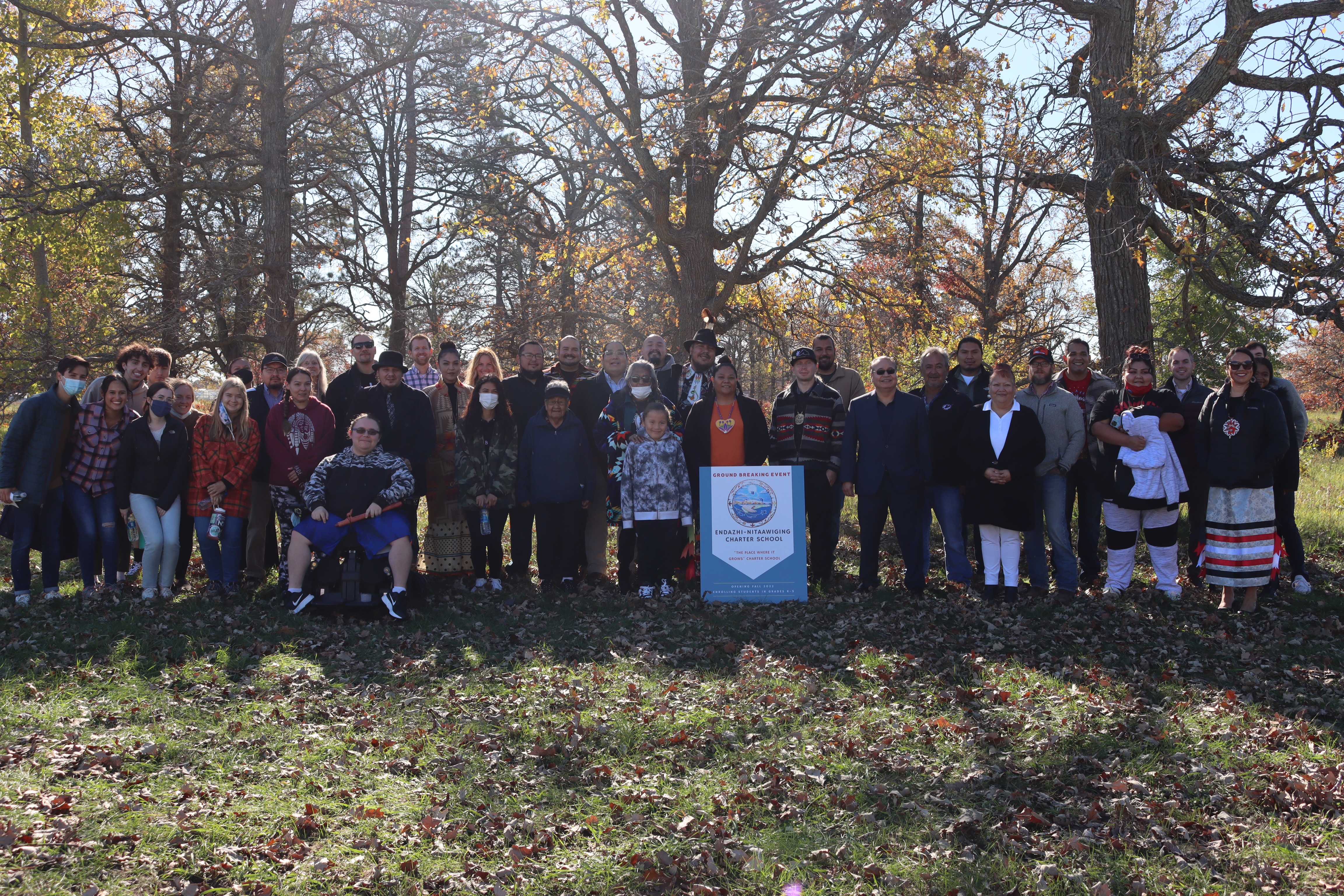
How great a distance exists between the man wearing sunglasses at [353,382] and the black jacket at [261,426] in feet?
0.69

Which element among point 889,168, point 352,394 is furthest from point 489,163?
point 352,394

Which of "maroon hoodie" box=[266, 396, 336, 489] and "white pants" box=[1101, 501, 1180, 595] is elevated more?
"maroon hoodie" box=[266, 396, 336, 489]

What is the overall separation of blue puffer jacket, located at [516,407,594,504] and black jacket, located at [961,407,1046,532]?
12.0ft

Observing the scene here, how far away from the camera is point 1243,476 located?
25.1ft

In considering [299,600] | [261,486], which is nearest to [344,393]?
[261,486]

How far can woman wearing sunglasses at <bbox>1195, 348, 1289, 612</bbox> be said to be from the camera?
7.66 meters

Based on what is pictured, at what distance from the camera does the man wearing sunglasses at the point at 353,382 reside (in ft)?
30.2

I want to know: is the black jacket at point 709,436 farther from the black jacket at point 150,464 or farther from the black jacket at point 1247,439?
the black jacket at point 150,464

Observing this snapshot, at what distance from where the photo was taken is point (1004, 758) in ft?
16.0

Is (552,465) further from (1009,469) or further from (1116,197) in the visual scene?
(1116,197)

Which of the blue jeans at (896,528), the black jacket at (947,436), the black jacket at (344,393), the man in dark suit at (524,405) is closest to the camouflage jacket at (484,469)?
the man in dark suit at (524,405)

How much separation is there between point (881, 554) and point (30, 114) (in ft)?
71.5

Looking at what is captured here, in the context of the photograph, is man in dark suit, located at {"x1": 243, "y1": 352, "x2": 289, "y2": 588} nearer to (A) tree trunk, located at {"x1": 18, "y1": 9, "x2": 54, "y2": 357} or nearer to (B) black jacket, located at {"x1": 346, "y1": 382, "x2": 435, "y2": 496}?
(B) black jacket, located at {"x1": 346, "y1": 382, "x2": 435, "y2": 496}

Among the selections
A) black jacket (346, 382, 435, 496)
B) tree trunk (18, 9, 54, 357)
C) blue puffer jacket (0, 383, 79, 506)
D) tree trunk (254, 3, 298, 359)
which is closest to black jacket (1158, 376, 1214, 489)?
black jacket (346, 382, 435, 496)
